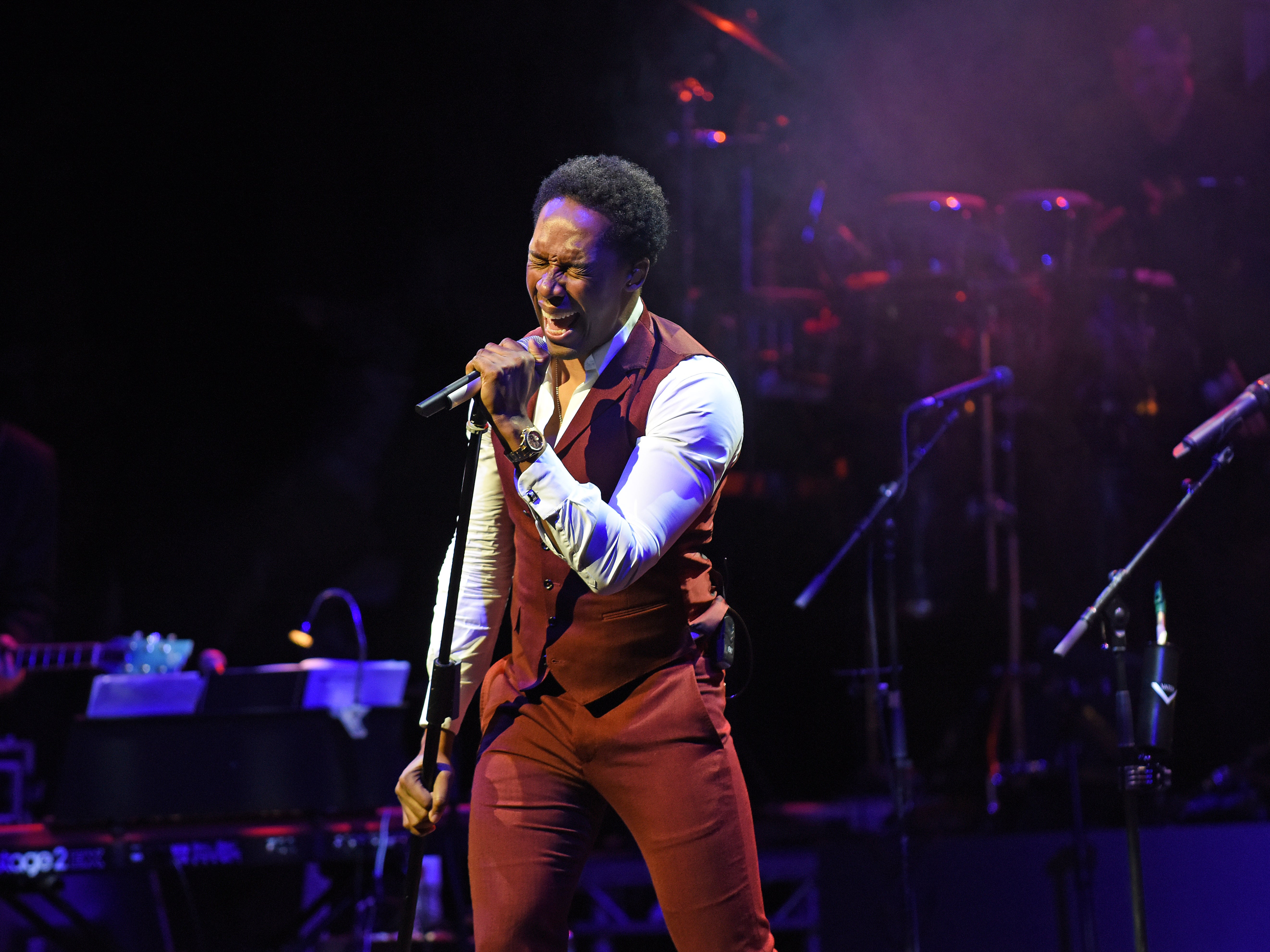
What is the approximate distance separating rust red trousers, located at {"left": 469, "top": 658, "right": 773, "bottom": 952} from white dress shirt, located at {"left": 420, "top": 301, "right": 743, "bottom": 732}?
203 millimetres

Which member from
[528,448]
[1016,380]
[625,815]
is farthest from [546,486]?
[1016,380]

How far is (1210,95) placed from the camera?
6.85 m

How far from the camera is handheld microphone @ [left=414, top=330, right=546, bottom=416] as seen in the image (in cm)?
209

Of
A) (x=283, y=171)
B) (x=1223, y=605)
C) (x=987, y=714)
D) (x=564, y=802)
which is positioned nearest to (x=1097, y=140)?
(x=1223, y=605)

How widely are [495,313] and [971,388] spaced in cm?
286

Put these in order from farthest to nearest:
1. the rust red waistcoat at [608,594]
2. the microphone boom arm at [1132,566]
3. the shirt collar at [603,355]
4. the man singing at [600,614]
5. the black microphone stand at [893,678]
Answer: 1. the black microphone stand at [893,678]
2. the microphone boom arm at [1132,566]
3. the shirt collar at [603,355]
4. the rust red waistcoat at [608,594]
5. the man singing at [600,614]

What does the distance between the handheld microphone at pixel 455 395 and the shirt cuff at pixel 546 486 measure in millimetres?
155

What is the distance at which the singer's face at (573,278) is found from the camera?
240 cm

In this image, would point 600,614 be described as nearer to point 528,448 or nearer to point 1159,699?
point 528,448

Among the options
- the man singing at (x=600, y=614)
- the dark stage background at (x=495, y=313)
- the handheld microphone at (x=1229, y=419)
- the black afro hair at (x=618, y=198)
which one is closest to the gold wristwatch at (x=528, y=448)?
the man singing at (x=600, y=614)

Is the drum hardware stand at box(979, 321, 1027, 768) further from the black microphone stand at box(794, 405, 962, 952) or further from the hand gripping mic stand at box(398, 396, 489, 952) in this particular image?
the hand gripping mic stand at box(398, 396, 489, 952)

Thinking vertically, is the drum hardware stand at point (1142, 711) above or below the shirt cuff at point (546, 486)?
below

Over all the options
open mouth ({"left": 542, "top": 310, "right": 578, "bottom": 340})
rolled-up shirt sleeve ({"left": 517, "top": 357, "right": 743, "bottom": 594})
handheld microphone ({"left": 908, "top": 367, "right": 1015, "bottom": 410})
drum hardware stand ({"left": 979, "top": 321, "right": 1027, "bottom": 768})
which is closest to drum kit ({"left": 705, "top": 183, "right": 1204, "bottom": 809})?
drum hardware stand ({"left": 979, "top": 321, "right": 1027, "bottom": 768})

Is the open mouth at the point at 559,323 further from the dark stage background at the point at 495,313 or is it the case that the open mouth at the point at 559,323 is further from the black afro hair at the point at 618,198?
the dark stage background at the point at 495,313
